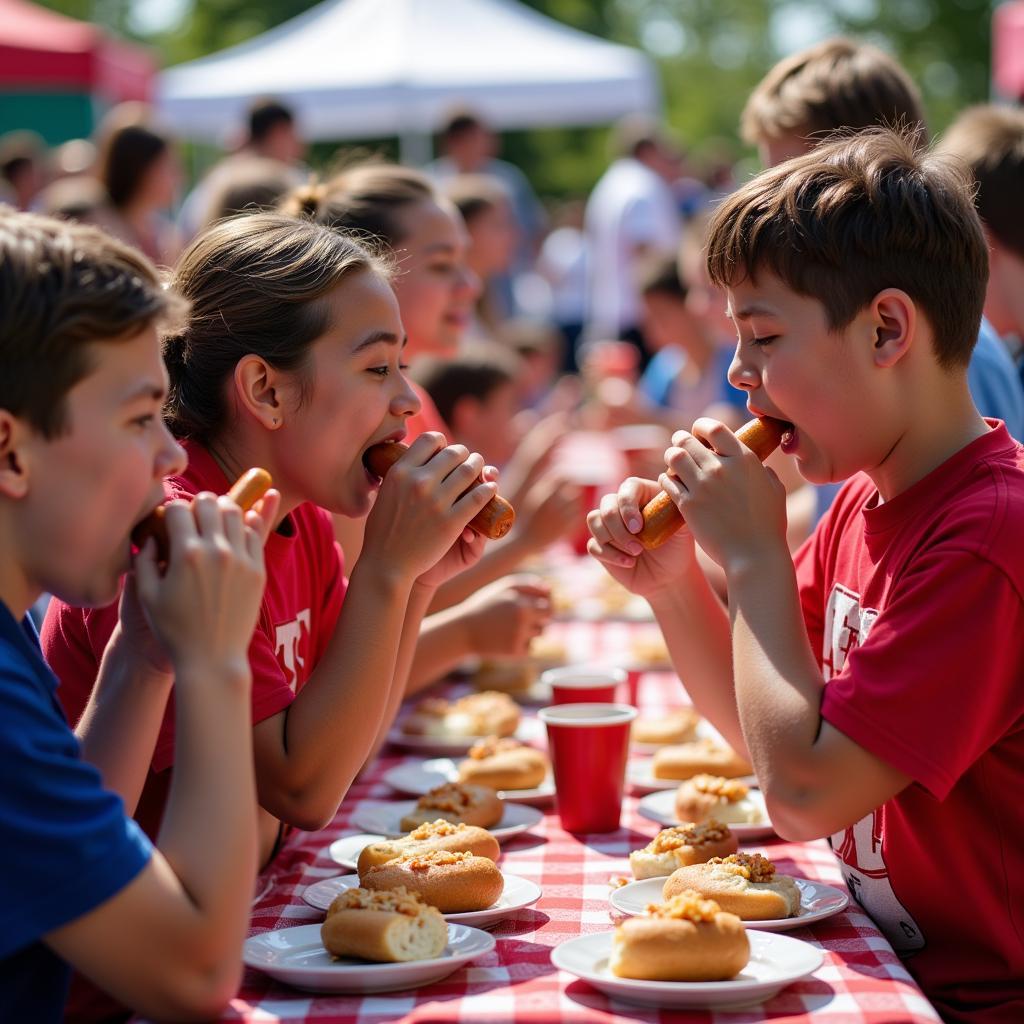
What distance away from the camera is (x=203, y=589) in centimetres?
161

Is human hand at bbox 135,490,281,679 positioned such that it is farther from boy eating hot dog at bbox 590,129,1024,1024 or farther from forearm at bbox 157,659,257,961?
boy eating hot dog at bbox 590,129,1024,1024

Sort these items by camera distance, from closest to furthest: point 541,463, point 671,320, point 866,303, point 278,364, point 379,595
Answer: point 866,303 < point 379,595 < point 278,364 < point 541,463 < point 671,320

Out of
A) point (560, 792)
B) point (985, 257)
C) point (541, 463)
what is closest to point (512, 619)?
point (560, 792)

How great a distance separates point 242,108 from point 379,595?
11806 mm

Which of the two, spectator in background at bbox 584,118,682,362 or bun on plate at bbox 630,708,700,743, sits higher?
spectator in background at bbox 584,118,682,362

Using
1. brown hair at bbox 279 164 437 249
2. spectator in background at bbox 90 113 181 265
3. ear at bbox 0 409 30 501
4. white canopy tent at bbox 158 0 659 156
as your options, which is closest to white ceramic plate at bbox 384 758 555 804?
ear at bbox 0 409 30 501

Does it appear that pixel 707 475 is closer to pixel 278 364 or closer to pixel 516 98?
pixel 278 364

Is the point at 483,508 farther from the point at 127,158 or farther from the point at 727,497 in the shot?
the point at 127,158

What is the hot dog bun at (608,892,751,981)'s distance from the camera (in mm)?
1591

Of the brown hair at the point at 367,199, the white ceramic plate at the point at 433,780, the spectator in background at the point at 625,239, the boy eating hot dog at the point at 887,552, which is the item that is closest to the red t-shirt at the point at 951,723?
the boy eating hot dog at the point at 887,552

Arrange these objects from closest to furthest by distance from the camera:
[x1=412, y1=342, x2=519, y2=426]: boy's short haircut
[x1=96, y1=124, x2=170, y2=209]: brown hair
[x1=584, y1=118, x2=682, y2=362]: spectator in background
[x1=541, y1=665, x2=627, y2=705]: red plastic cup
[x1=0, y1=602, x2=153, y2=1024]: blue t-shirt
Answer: [x1=0, y1=602, x2=153, y2=1024]: blue t-shirt → [x1=541, y1=665, x2=627, y2=705]: red plastic cup → [x1=412, y1=342, x2=519, y2=426]: boy's short haircut → [x1=96, y1=124, x2=170, y2=209]: brown hair → [x1=584, y1=118, x2=682, y2=362]: spectator in background

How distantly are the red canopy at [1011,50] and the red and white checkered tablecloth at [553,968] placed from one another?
11993mm

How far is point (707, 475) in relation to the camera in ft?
6.75

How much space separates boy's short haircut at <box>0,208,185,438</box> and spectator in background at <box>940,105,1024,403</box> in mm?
2623
